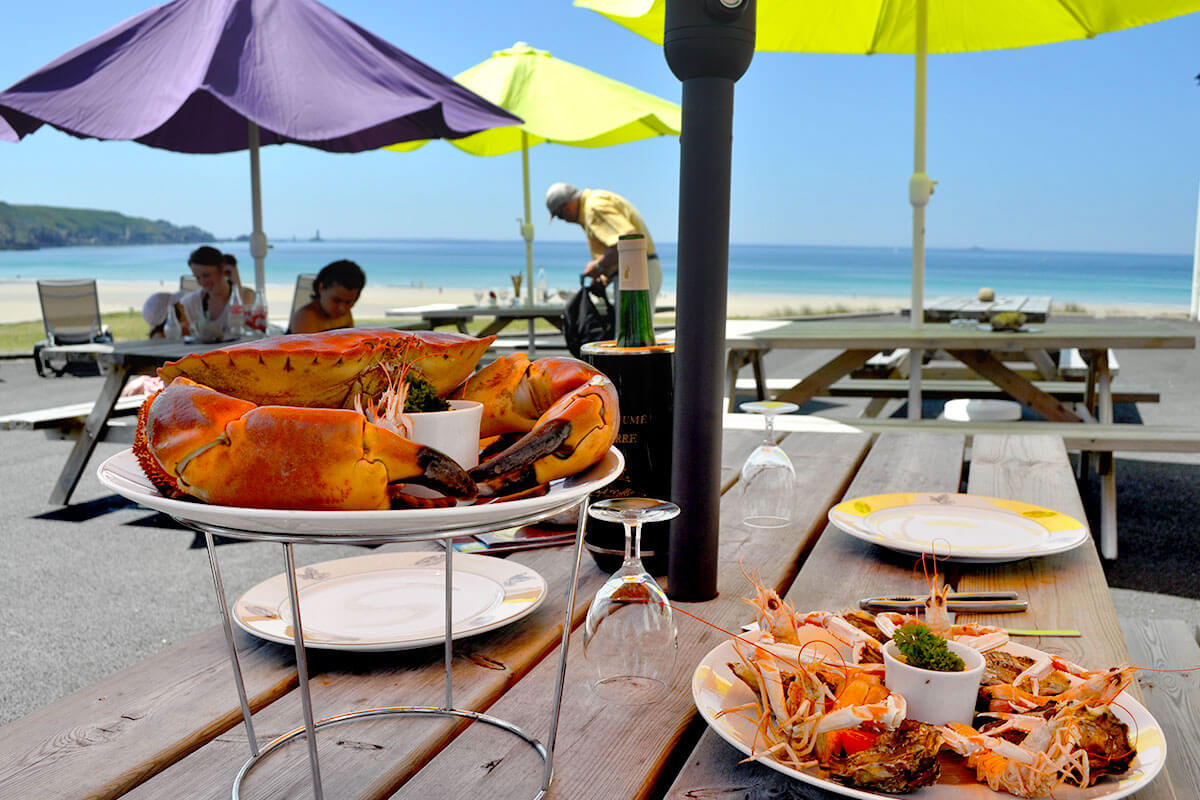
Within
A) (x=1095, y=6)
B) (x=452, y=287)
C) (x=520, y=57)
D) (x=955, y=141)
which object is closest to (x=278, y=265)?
(x=452, y=287)

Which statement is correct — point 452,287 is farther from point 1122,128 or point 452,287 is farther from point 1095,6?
point 1122,128

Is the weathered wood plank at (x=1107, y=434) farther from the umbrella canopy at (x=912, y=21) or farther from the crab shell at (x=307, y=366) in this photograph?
the crab shell at (x=307, y=366)

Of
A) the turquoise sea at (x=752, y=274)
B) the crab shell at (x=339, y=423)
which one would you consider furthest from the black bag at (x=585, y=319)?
the turquoise sea at (x=752, y=274)

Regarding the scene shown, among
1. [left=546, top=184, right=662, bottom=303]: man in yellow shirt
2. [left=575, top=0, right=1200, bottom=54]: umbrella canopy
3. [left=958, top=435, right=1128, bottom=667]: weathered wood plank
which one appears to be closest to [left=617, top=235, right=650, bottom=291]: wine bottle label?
[left=958, top=435, right=1128, bottom=667]: weathered wood plank

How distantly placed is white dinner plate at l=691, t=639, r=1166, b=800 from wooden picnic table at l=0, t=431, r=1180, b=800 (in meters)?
0.03

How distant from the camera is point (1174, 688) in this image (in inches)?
61.7

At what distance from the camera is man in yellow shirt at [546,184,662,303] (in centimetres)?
722

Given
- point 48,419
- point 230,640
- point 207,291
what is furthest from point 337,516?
point 207,291

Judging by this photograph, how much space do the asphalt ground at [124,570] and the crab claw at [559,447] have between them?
1345 mm

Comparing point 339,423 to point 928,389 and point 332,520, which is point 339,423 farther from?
point 928,389

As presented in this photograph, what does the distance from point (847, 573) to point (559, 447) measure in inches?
28.5

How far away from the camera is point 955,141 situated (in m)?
68.6

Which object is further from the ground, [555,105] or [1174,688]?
[555,105]

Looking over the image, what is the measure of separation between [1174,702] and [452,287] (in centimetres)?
4722
